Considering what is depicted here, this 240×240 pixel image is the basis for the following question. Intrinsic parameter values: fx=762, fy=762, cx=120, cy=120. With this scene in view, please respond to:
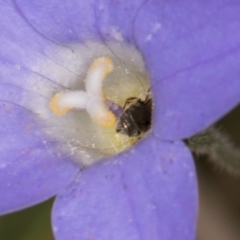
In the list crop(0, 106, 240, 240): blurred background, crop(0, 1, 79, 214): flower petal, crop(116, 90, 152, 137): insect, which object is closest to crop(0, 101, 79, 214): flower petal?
crop(0, 1, 79, 214): flower petal

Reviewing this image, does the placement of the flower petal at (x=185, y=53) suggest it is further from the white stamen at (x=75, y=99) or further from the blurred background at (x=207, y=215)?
the blurred background at (x=207, y=215)

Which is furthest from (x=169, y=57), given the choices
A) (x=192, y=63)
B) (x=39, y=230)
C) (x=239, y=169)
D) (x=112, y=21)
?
(x=39, y=230)

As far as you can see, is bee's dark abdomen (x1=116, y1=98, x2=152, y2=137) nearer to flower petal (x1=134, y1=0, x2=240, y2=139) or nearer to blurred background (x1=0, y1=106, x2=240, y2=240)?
flower petal (x1=134, y1=0, x2=240, y2=139)

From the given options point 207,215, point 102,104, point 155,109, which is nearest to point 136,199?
point 155,109

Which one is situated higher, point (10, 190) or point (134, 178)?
point (10, 190)

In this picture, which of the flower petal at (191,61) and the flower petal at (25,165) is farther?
the flower petal at (25,165)

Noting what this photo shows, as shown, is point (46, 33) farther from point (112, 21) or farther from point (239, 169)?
point (239, 169)

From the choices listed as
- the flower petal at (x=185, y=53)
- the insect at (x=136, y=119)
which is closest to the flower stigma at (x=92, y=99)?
the insect at (x=136, y=119)
